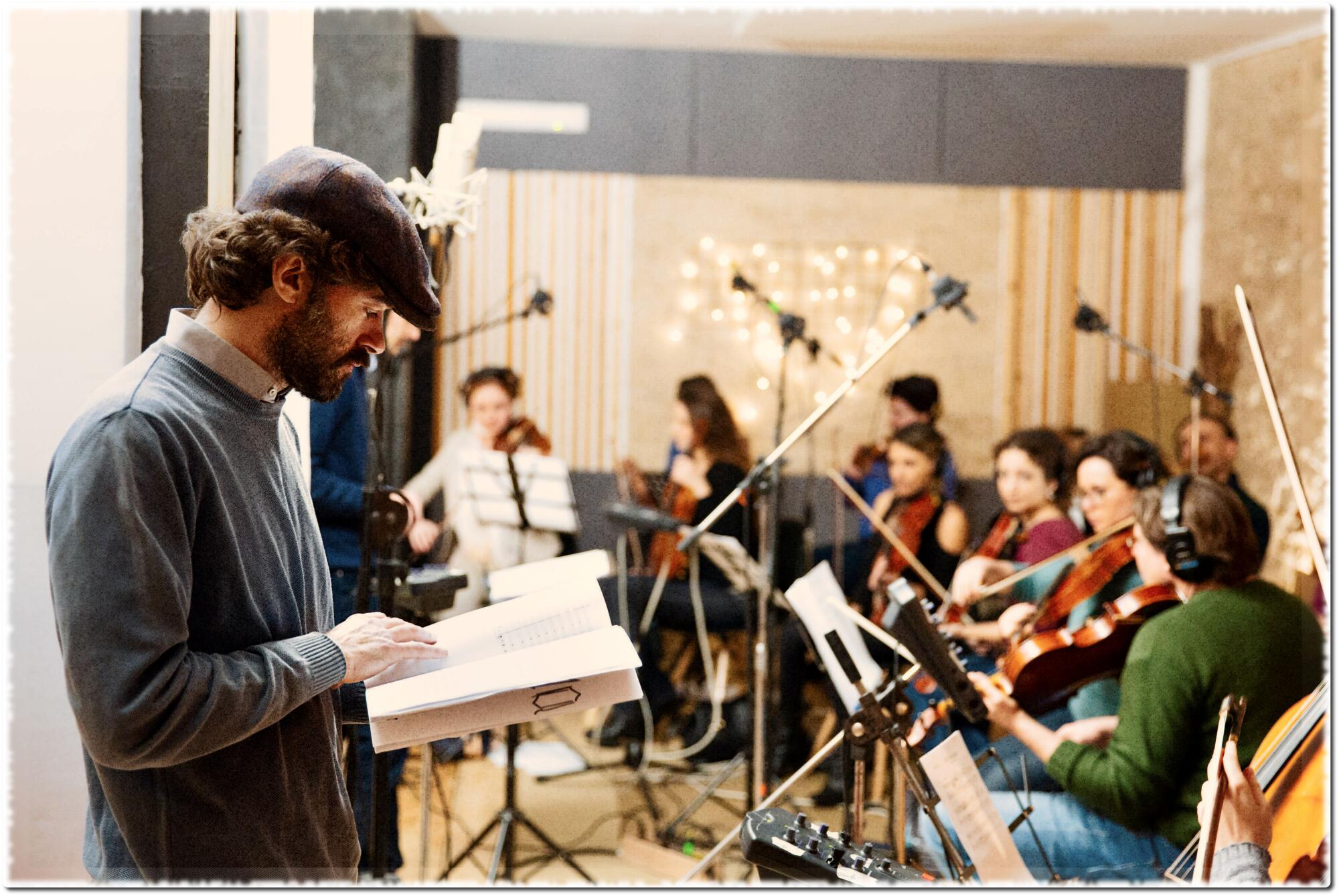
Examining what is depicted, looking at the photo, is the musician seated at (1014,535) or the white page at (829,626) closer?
the white page at (829,626)

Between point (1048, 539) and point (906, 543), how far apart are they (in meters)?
0.60

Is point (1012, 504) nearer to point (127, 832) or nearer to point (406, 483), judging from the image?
point (406, 483)

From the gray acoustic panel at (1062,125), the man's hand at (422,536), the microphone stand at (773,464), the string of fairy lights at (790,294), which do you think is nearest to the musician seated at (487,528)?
the man's hand at (422,536)

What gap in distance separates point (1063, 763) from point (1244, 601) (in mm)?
453

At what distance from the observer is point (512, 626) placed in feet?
4.34

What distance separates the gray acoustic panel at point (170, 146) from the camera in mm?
1571

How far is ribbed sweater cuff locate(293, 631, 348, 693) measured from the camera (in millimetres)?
1135

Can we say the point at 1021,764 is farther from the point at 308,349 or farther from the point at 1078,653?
the point at 308,349

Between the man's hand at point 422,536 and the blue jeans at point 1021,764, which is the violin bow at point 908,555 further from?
the man's hand at point 422,536

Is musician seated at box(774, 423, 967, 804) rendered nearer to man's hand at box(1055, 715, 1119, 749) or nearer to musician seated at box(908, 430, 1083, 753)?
musician seated at box(908, 430, 1083, 753)

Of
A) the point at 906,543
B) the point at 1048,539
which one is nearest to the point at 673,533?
the point at 906,543

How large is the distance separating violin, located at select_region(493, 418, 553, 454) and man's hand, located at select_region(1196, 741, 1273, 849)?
2.98m

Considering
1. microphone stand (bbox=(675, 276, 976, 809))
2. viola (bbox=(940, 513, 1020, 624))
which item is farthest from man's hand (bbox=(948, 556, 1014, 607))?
microphone stand (bbox=(675, 276, 976, 809))

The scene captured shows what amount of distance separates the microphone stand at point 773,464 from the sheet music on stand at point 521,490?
67 centimetres
